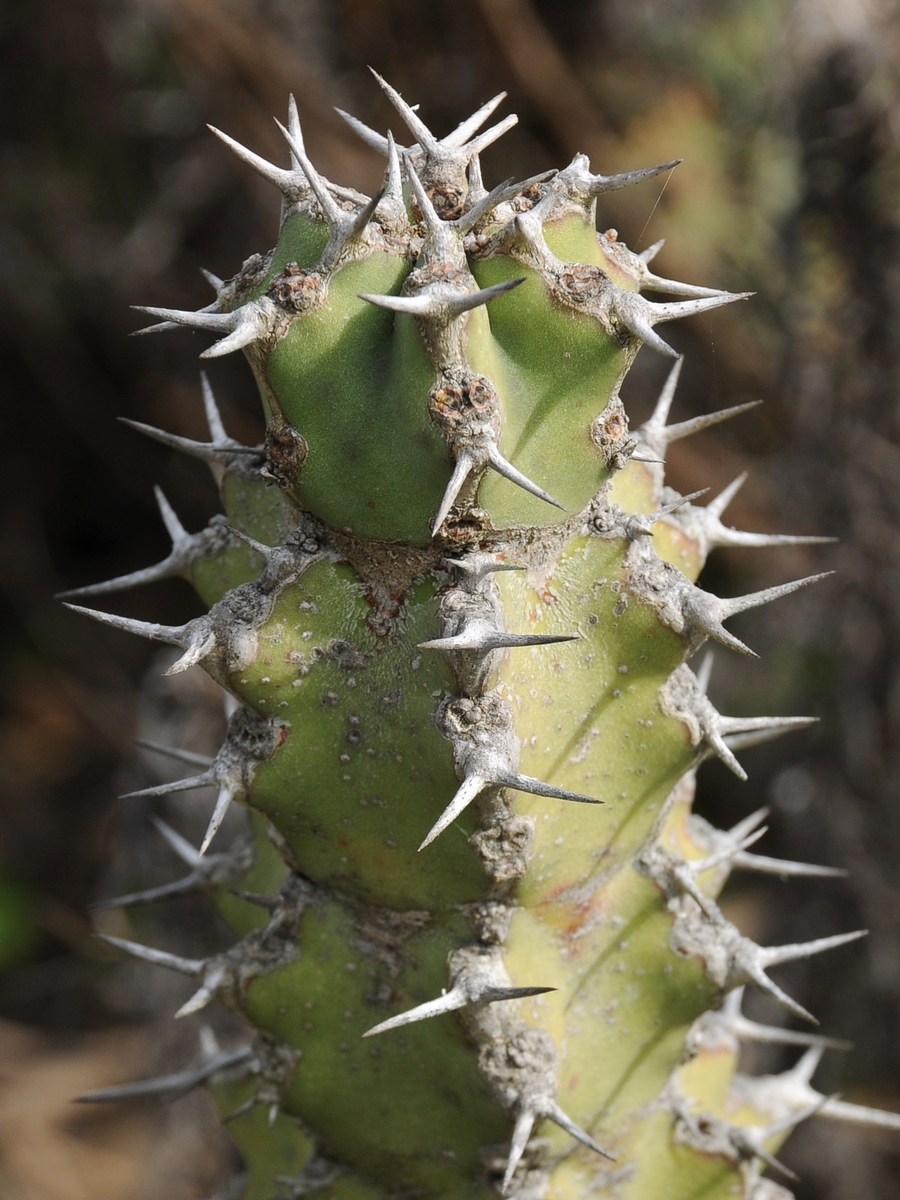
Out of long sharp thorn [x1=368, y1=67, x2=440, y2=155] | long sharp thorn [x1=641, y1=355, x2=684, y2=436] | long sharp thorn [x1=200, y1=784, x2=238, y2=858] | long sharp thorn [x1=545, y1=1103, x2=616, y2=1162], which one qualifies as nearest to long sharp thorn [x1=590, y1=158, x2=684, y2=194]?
long sharp thorn [x1=368, y1=67, x2=440, y2=155]

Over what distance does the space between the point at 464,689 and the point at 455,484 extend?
186mm

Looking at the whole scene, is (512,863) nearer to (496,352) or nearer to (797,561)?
(496,352)

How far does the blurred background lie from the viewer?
2.78 meters

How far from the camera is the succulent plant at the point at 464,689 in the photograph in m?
0.92

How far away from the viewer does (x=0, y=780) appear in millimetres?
4418

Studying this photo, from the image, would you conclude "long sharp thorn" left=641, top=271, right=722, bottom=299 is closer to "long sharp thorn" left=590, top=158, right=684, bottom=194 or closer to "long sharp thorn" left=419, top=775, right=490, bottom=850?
"long sharp thorn" left=590, top=158, right=684, bottom=194

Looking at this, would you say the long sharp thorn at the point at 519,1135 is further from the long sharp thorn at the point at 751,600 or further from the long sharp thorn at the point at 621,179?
the long sharp thorn at the point at 621,179

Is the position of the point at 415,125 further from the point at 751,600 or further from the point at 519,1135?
the point at 519,1135

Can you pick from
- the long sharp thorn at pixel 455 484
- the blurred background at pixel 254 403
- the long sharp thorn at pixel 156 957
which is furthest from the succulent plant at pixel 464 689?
the blurred background at pixel 254 403

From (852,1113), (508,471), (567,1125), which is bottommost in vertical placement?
(852,1113)

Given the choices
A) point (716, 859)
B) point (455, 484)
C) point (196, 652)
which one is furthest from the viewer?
point (716, 859)

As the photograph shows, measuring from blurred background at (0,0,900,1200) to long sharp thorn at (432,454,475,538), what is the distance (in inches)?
78.5

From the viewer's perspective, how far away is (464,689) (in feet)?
3.09

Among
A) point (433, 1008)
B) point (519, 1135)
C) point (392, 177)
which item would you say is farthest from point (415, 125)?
point (519, 1135)
